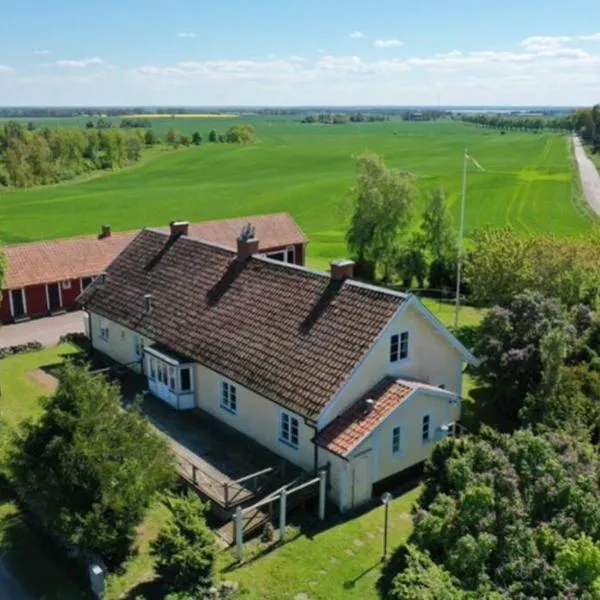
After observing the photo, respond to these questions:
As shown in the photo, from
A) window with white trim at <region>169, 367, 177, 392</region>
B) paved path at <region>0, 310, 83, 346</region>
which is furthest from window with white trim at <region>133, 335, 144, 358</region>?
paved path at <region>0, 310, 83, 346</region>

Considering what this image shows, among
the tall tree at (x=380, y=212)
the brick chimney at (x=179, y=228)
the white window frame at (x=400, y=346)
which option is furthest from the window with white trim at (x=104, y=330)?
the tall tree at (x=380, y=212)

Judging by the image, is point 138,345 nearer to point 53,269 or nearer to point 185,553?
point 53,269

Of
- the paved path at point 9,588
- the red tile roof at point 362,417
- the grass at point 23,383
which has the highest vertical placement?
the red tile roof at point 362,417

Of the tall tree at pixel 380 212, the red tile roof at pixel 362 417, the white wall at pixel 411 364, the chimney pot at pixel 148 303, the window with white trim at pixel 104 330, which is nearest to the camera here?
the red tile roof at pixel 362 417

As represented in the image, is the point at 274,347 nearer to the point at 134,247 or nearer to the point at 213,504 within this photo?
the point at 213,504

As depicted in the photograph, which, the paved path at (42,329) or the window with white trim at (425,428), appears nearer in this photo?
the window with white trim at (425,428)

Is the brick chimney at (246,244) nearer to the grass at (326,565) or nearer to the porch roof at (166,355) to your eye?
the porch roof at (166,355)

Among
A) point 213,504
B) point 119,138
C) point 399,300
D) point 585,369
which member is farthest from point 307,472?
point 119,138

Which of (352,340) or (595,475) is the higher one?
(352,340)
